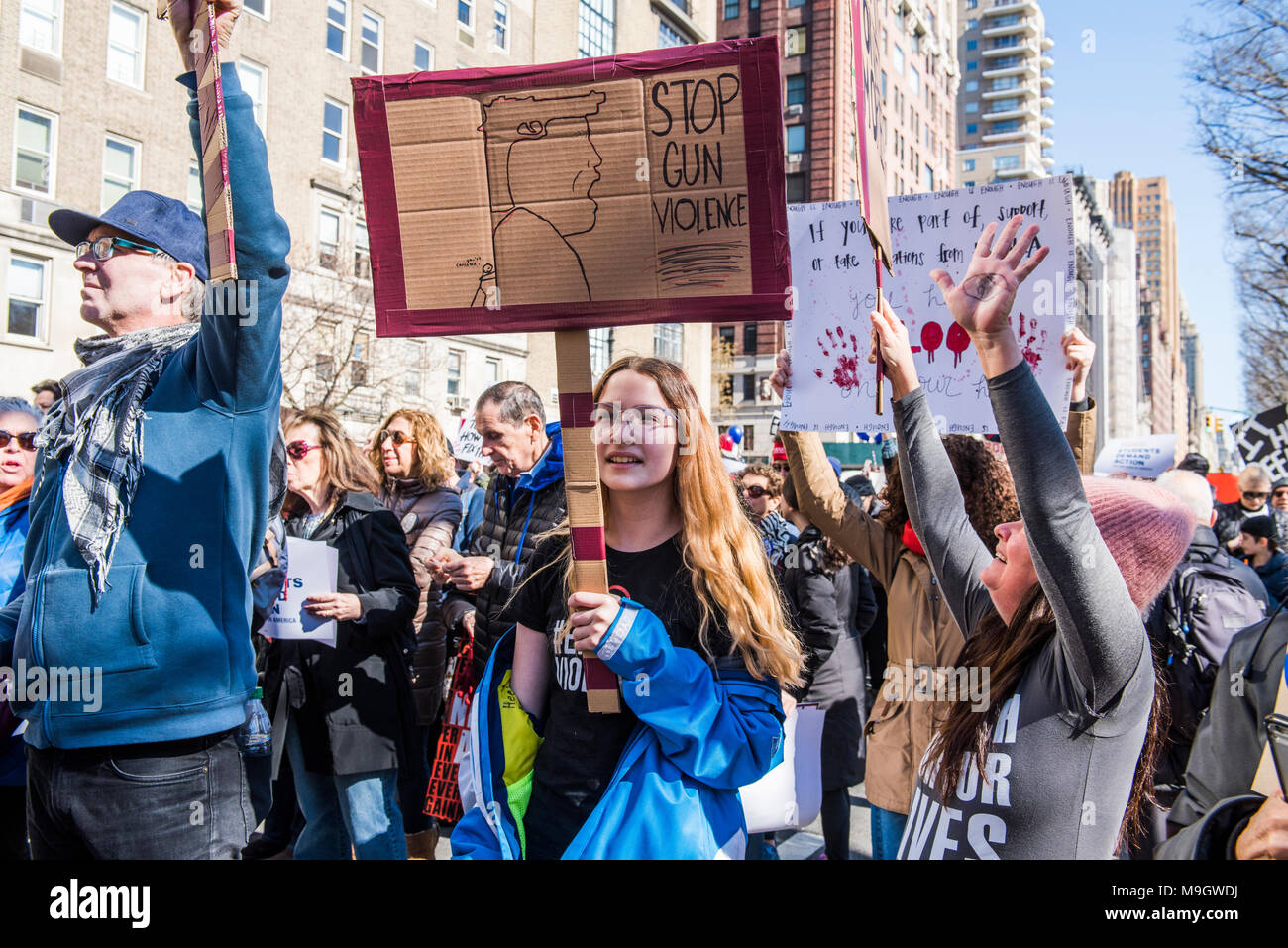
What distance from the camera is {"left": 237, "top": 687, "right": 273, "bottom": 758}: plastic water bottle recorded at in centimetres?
245

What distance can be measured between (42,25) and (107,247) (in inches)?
832

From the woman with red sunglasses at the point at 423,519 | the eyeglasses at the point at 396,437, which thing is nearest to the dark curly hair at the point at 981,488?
the woman with red sunglasses at the point at 423,519

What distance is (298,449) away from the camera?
13.9 ft

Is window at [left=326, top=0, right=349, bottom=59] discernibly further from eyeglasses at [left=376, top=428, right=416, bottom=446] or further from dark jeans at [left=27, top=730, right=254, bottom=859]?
dark jeans at [left=27, top=730, right=254, bottom=859]

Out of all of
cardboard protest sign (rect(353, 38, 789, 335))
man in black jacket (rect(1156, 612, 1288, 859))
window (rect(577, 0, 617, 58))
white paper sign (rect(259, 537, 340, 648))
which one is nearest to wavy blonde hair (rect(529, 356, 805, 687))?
cardboard protest sign (rect(353, 38, 789, 335))

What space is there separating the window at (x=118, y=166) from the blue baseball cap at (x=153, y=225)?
20.2 meters

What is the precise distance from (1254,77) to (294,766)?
1559 cm

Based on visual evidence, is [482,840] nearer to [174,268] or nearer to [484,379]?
[174,268]

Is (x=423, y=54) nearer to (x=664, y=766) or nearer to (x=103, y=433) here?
(x=103, y=433)

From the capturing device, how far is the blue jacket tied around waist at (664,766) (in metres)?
1.95

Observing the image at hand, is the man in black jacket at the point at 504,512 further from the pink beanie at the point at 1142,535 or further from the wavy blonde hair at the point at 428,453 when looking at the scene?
the pink beanie at the point at 1142,535

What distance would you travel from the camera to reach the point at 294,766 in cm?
407
